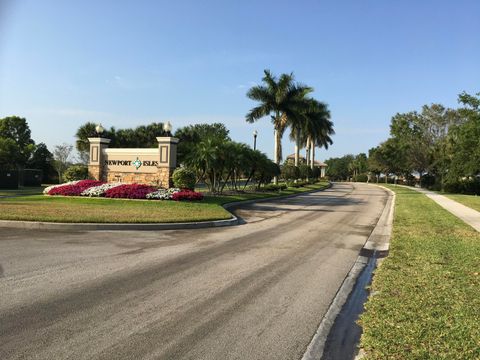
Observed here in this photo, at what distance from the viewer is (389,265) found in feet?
25.8

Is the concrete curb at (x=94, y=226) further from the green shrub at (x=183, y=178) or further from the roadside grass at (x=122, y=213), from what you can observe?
the green shrub at (x=183, y=178)

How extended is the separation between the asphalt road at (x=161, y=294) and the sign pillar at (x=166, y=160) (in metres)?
11.3

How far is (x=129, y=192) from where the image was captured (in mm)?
19453

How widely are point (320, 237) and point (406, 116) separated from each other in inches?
2425

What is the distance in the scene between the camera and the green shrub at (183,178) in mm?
21250

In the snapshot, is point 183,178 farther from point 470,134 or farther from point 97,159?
point 470,134

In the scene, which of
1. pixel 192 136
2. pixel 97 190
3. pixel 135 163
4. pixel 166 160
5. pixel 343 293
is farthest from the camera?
pixel 192 136

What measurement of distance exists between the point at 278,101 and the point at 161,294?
32.6 metres

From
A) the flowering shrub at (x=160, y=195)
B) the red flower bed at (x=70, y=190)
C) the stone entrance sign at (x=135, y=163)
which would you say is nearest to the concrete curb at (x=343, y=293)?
the flowering shrub at (x=160, y=195)

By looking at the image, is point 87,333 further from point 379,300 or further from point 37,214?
point 37,214

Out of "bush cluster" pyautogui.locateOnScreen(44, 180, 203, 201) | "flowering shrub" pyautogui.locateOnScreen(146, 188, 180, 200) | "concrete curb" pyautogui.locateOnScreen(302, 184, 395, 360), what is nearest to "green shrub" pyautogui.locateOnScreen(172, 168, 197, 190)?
"bush cluster" pyautogui.locateOnScreen(44, 180, 203, 201)

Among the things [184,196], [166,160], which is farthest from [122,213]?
[166,160]

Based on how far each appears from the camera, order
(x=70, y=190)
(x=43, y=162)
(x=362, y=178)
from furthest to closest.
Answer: (x=362, y=178) < (x=43, y=162) < (x=70, y=190)

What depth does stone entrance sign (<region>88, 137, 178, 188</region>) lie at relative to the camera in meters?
22.2
